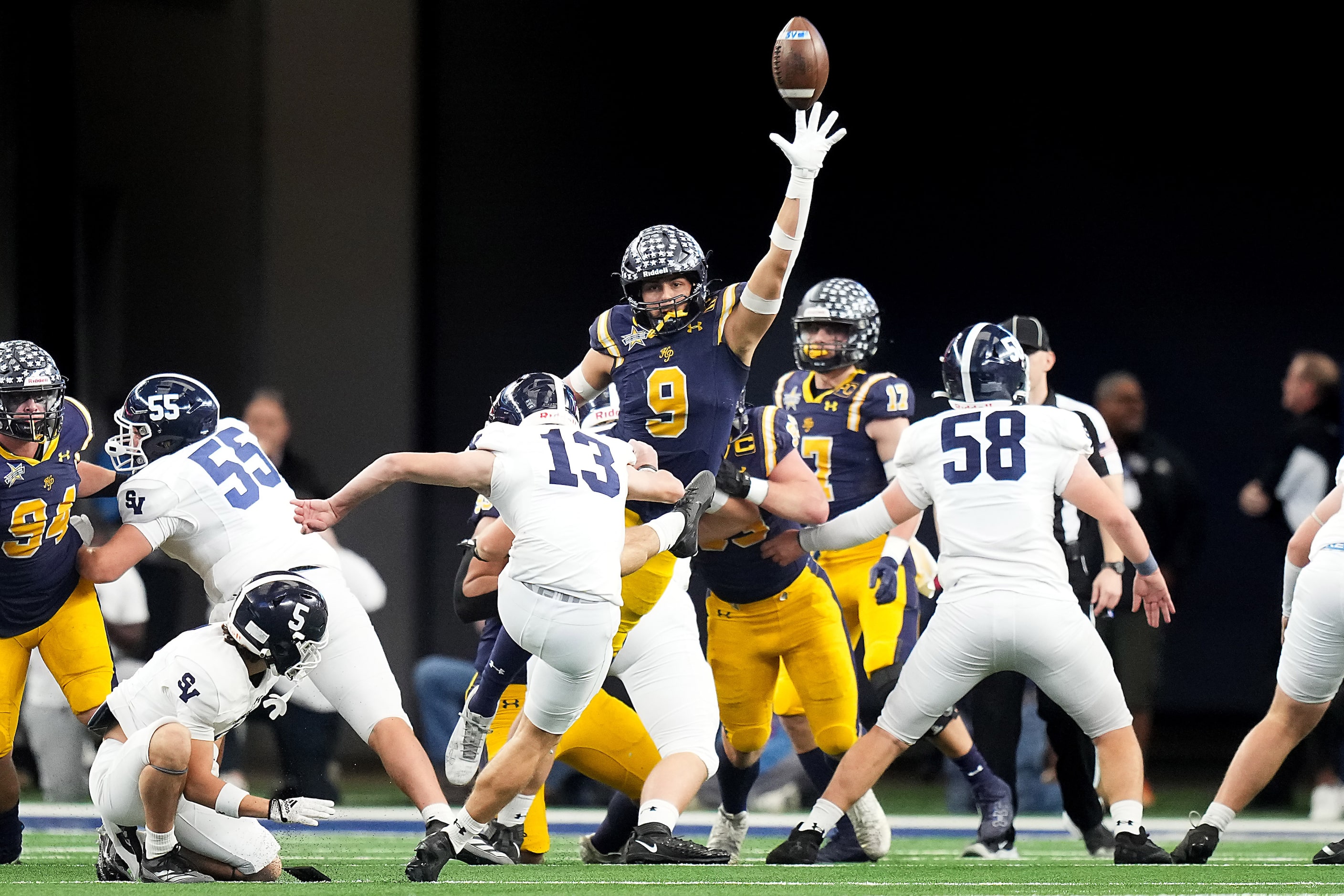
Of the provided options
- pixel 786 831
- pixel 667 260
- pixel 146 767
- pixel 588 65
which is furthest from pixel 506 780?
pixel 588 65

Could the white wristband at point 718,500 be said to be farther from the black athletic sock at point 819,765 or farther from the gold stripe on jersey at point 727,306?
the black athletic sock at point 819,765

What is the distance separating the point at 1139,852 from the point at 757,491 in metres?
1.66

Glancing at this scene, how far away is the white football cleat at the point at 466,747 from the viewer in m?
5.29

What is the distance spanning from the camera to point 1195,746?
1237 cm

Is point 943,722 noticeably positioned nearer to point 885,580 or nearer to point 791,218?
point 885,580

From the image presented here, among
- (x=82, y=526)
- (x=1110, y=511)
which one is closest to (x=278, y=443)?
(x=82, y=526)

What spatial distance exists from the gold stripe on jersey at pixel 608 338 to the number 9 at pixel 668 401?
0.20 metres

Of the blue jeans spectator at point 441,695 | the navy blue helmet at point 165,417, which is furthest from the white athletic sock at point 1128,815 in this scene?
the blue jeans spectator at point 441,695

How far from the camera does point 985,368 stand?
17.8 feet

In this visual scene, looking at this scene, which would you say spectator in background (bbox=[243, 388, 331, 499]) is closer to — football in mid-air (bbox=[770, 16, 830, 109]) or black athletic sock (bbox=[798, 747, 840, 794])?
black athletic sock (bbox=[798, 747, 840, 794])

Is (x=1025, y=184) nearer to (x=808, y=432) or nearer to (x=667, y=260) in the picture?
(x=808, y=432)

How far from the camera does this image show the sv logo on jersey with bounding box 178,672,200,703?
4.70 meters

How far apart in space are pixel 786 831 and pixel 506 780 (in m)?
3.22

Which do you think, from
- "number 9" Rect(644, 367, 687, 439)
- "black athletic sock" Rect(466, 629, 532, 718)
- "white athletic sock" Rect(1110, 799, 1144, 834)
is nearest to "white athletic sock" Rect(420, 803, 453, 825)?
"black athletic sock" Rect(466, 629, 532, 718)
